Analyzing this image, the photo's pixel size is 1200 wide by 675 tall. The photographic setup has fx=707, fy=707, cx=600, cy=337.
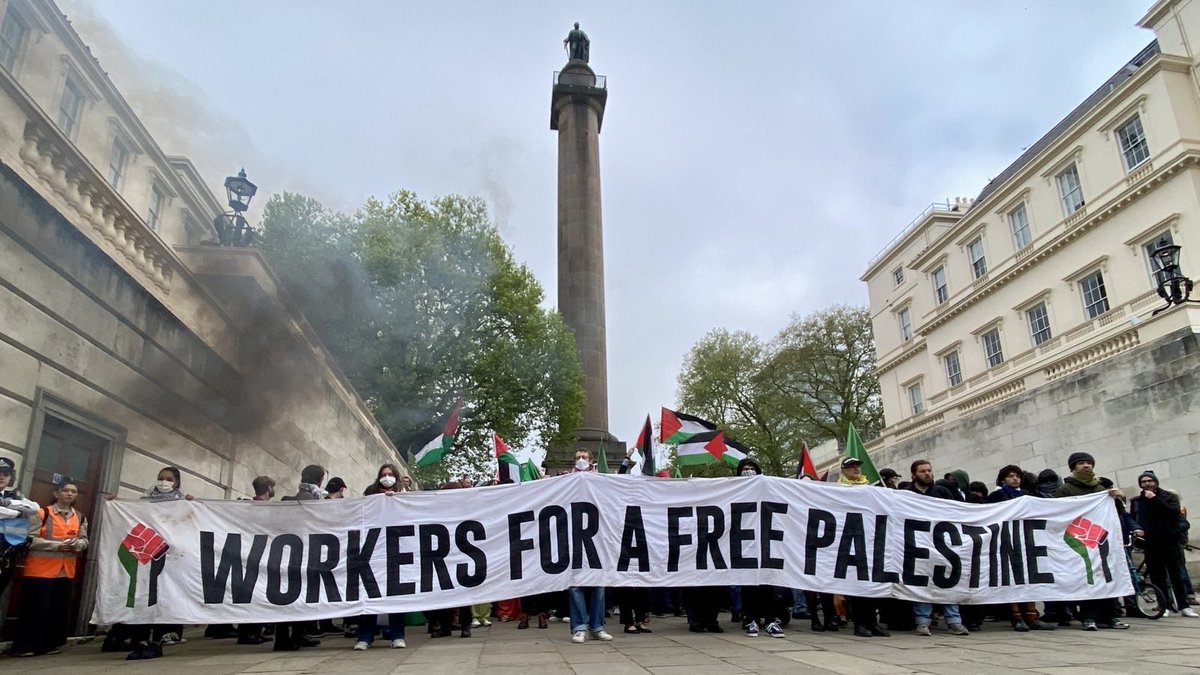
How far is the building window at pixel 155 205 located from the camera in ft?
59.2

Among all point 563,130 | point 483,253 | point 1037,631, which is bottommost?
point 1037,631

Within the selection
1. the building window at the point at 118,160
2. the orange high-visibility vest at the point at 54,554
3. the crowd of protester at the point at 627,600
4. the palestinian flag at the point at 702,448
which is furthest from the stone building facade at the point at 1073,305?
the building window at the point at 118,160

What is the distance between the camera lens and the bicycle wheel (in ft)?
25.1

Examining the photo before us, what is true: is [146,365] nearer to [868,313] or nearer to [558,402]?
[558,402]

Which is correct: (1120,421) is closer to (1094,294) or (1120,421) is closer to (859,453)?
(859,453)

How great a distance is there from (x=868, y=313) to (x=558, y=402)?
876 inches

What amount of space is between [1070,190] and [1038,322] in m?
4.61

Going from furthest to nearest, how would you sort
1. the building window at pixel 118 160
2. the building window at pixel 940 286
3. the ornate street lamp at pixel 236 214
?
the building window at pixel 940 286 < the building window at pixel 118 160 < the ornate street lamp at pixel 236 214

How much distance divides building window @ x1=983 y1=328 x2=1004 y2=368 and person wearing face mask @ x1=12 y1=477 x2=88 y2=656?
2848 cm

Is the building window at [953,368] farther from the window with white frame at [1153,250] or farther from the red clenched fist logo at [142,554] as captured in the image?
the red clenched fist logo at [142,554]

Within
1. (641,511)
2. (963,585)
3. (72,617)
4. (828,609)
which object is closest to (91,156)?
(72,617)

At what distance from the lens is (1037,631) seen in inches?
272

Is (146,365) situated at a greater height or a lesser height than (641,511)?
greater

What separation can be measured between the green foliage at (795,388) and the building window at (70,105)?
3372 cm
